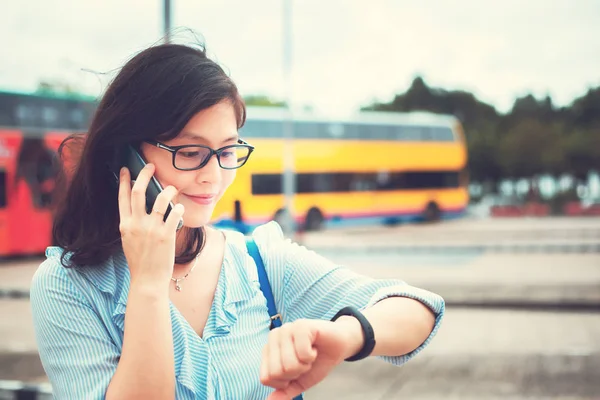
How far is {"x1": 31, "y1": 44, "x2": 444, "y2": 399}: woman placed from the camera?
3.76ft

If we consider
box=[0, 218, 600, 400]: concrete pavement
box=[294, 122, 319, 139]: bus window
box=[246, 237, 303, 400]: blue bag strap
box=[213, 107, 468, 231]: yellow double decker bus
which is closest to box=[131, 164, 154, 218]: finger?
box=[246, 237, 303, 400]: blue bag strap

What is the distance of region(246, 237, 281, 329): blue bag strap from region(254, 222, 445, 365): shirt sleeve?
0.5 inches

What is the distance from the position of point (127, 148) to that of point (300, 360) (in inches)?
24.0

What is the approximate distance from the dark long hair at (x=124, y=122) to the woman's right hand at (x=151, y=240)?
0.17 m

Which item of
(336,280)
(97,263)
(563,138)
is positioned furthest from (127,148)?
(563,138)

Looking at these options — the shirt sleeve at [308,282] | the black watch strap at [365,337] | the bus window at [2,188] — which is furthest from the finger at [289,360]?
the bus window at [2,188]

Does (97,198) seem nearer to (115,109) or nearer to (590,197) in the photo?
(115,109)

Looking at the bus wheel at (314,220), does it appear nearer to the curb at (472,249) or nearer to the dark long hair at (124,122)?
the curb at (472,249)

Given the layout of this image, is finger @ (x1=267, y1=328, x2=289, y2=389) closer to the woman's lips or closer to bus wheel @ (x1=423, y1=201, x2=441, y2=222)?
the woman's lips

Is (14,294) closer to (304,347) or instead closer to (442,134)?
(304,347)

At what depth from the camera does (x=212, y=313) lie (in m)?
1.37

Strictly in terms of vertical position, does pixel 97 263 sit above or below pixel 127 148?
below

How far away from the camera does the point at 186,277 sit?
1442 mm

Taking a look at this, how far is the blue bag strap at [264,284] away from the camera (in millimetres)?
1465
